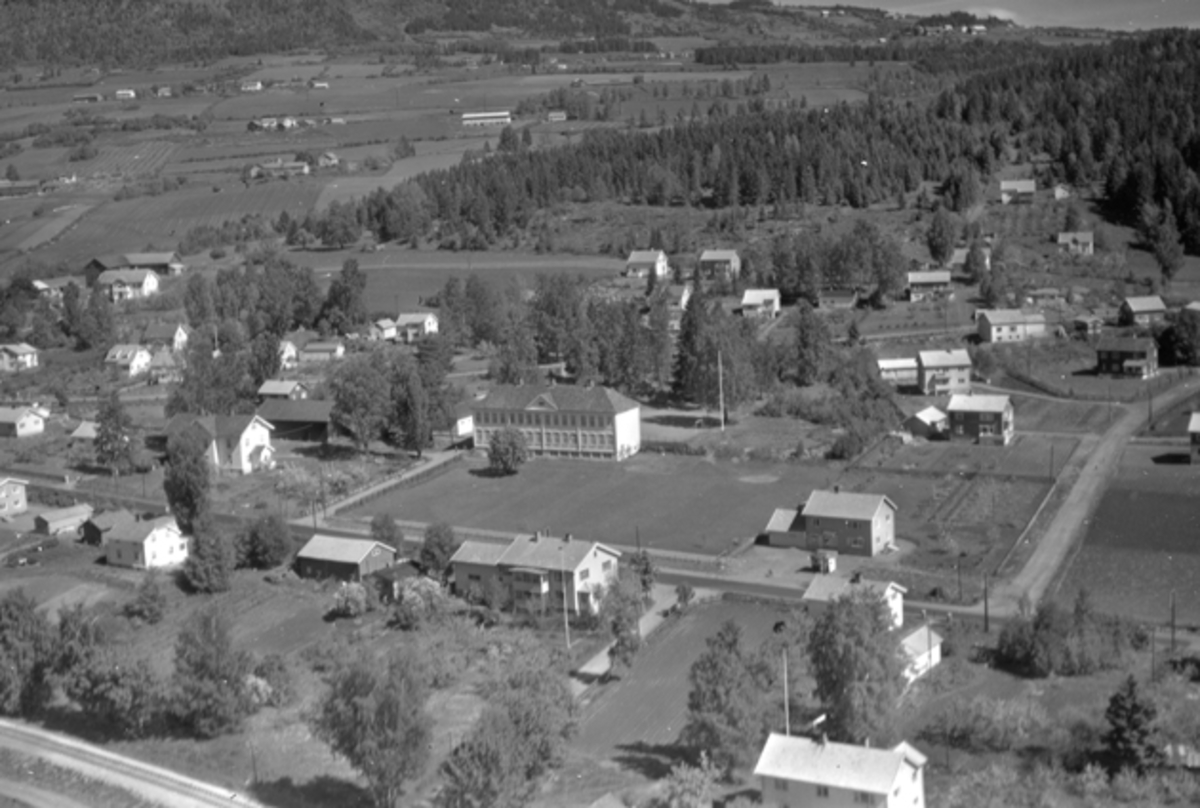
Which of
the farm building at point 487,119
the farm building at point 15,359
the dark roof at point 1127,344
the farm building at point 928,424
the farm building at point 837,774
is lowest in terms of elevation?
the farm building at point 15,359

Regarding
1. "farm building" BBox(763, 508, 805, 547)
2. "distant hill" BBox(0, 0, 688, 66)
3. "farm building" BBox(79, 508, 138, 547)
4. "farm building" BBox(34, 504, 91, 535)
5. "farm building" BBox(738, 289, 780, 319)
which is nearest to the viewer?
"farm building" BBox(763, 508, 805, 547)

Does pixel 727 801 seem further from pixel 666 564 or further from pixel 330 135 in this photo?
pixel 330 135

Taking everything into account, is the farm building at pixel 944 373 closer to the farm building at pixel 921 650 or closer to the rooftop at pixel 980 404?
the rooftop at pixel 980 404

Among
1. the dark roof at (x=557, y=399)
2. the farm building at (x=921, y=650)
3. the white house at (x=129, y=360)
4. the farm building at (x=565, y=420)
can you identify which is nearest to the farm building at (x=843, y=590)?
the farm building at (x=921, y=650)

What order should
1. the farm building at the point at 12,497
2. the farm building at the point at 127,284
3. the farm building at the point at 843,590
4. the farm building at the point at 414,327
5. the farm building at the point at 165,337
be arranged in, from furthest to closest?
the farm building at the point at 127,284 < the farm building at the point at 414,327 < the farm building at the point at 165,337 < the farm building at the point at 12,497 < the farm building at the point at 843,590

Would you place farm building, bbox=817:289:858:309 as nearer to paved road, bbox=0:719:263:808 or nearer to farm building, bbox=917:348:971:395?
farm building, bbox=917:348:971:395

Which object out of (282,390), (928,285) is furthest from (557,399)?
(928,285)

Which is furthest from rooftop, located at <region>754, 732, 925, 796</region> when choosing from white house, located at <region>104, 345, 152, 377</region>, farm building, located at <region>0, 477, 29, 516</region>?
white house, located at <region>104, 345, 152, 377</region>
